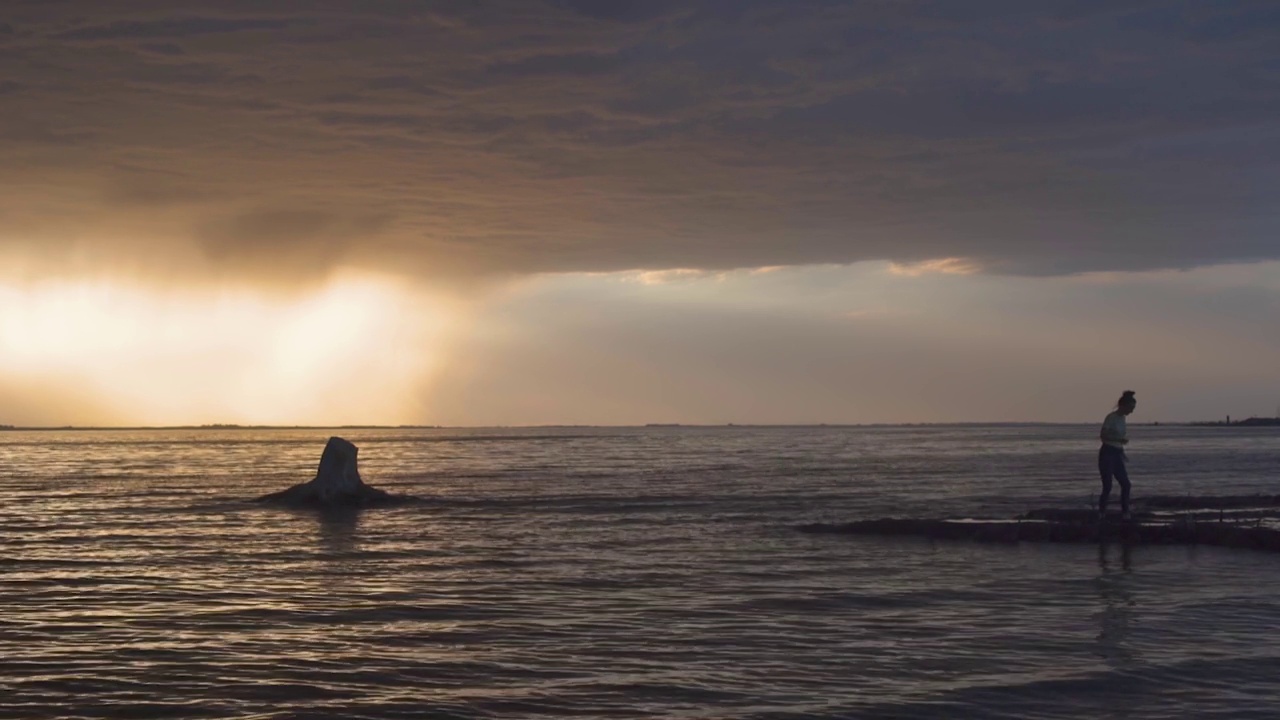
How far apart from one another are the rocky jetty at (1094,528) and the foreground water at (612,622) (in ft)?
3.52

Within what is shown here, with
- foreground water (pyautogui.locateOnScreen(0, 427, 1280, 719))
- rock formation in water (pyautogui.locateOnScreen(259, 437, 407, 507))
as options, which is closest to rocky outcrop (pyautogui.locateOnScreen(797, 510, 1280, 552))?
foreground water (pyautogui.locateOnScreen(0, 427, 1280, 719))

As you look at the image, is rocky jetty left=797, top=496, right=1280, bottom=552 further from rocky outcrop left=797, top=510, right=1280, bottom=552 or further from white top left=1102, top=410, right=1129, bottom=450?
white top left=1102, top=410, right=1129, bottom=450

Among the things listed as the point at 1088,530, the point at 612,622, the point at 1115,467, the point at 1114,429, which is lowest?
the point at 612,622

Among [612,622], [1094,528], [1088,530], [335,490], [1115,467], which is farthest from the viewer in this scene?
[335,490]

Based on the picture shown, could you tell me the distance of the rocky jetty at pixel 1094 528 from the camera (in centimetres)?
2616

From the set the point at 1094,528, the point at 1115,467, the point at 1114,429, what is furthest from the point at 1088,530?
the point at 1114,429

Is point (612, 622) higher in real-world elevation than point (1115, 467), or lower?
lower

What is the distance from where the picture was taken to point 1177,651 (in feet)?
47.5

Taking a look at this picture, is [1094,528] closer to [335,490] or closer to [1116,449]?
[1116,449]

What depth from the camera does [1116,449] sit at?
2806 centimetres

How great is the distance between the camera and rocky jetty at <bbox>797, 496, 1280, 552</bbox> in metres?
26.2

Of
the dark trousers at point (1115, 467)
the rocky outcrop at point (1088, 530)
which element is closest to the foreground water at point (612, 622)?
the rocky outcrop at point (1088, 530)

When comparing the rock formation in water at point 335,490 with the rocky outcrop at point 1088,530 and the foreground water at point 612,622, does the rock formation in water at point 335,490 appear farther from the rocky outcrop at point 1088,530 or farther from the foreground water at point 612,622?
the rocky outcrop at point 1088,530

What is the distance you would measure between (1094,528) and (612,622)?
601 inches
